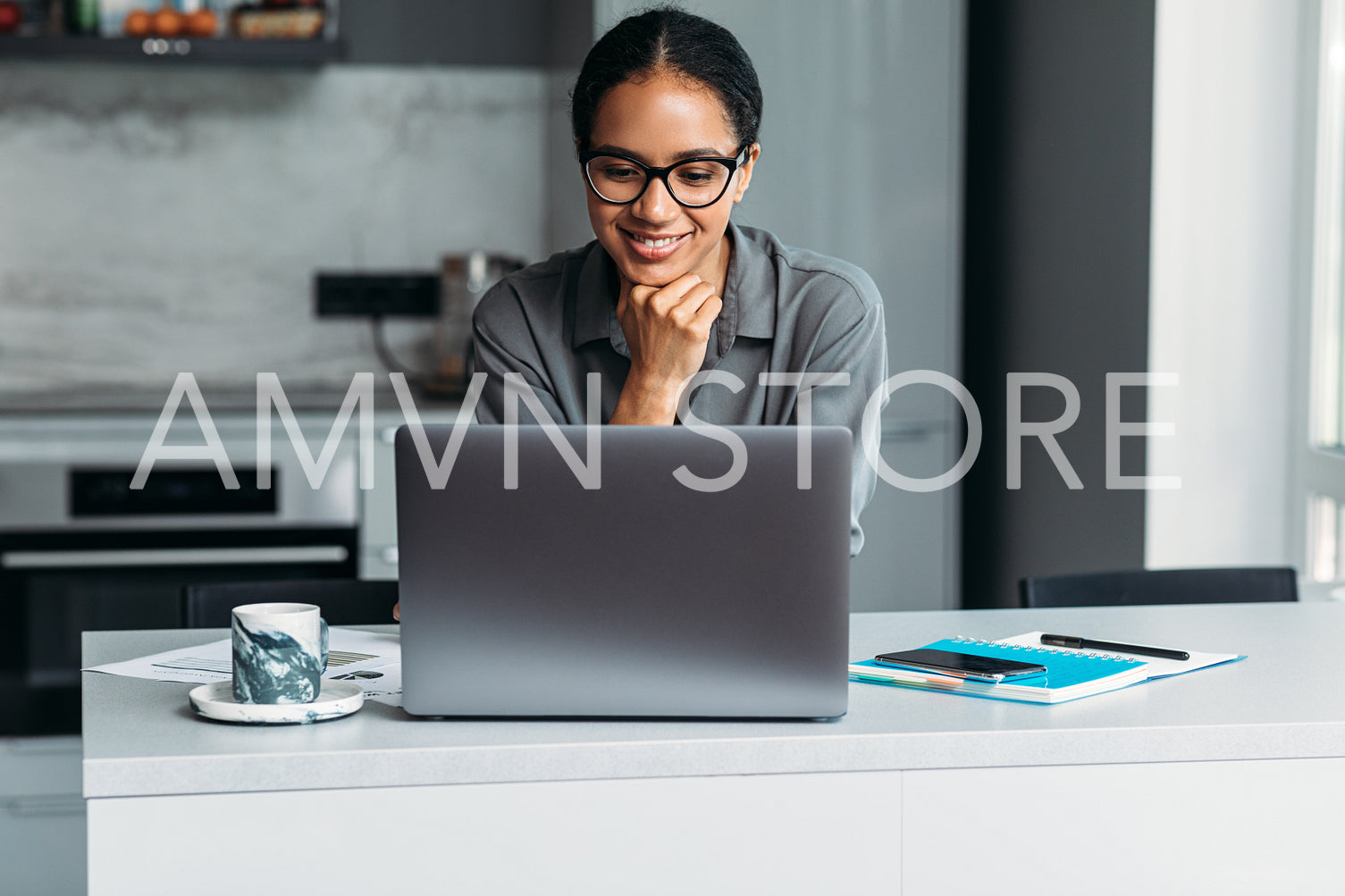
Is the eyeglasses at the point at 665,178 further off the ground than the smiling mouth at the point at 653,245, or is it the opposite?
the eyeglasses at the point at 665,178

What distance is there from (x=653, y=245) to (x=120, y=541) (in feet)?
5.74

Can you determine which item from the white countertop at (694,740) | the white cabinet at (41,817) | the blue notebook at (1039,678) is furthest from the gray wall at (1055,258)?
the white cabinet at (41,817)

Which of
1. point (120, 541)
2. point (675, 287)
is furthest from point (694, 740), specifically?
point (120, 541)

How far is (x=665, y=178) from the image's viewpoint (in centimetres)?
135

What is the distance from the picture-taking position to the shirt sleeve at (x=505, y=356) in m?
1.48

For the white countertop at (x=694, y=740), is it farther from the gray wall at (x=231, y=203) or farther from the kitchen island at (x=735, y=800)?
the gray wall at (x=231, y=203)

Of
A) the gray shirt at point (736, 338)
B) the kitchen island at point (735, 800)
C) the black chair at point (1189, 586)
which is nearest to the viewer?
the kitchen island at point (735, 800)

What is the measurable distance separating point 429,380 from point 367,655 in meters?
2.11

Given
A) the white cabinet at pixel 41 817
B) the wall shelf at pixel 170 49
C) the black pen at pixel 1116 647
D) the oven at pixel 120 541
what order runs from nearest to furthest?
1. the black pen at pixel 1116 647
2. the white cabinet at pixel 41 817
3. the oven at pixel 120 541
4. the wall shelf at pixel 170 49

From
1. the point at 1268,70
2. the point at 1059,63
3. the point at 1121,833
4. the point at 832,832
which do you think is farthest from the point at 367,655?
the point at 1059,63

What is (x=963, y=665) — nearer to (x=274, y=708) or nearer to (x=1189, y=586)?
(x=274, y=708)

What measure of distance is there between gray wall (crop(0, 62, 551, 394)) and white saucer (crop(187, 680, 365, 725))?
91.9 inches

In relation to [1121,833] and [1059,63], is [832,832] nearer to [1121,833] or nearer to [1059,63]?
[1121,833]

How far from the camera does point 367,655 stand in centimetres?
122
